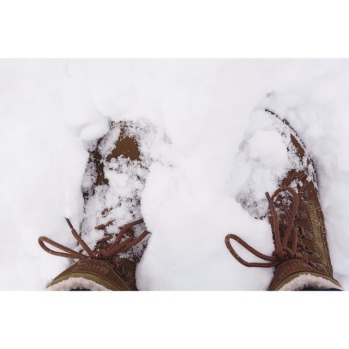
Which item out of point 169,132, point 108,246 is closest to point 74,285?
point 108,246

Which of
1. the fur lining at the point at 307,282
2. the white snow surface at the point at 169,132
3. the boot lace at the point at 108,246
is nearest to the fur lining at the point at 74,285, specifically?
the boot lace at the point at 108,246

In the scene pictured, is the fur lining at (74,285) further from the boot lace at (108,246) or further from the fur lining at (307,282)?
the fur lining at (307,282)

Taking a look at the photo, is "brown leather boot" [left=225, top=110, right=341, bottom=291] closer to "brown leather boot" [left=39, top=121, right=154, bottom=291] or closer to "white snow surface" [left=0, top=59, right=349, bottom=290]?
"white snow surface" [left=0, top=59, right=349, bottom=290]

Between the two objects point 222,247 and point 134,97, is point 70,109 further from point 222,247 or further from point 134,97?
point 222,247

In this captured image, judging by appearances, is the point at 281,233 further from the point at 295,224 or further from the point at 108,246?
the point at 108,246

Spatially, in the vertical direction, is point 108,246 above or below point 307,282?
above

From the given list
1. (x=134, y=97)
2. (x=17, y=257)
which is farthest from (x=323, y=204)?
(x=17, y=257)
